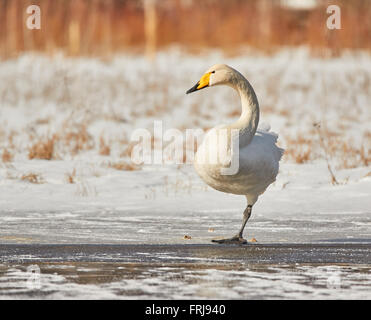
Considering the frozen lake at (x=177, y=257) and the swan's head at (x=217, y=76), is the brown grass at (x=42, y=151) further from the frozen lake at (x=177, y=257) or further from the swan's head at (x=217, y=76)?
the swan's head at (x=217, y=76)

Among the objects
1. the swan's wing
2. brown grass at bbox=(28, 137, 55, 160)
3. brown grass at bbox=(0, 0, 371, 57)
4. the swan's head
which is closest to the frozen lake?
the swan's wing

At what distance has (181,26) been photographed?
1284 inches

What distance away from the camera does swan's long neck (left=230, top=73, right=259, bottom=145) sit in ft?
24.2

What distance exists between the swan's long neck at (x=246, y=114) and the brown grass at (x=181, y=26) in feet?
51.8

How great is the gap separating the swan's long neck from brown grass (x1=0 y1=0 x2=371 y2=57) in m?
15.8

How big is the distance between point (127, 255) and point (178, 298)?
1.51 metres

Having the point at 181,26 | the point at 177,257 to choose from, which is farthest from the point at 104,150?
the point at 181,26

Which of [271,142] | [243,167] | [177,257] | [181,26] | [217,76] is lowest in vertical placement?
[177,257]

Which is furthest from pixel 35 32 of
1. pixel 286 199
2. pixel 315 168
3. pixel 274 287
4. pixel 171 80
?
pixel 274 287

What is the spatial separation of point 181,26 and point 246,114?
1002 inches

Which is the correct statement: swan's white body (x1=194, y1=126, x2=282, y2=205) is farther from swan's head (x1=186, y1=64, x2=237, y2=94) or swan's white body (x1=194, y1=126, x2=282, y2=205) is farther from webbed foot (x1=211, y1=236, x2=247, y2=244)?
swan's head (x1=186, y1=64, x2=237, y2=94)

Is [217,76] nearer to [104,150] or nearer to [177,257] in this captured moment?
[177,257]

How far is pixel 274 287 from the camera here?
216 inches
